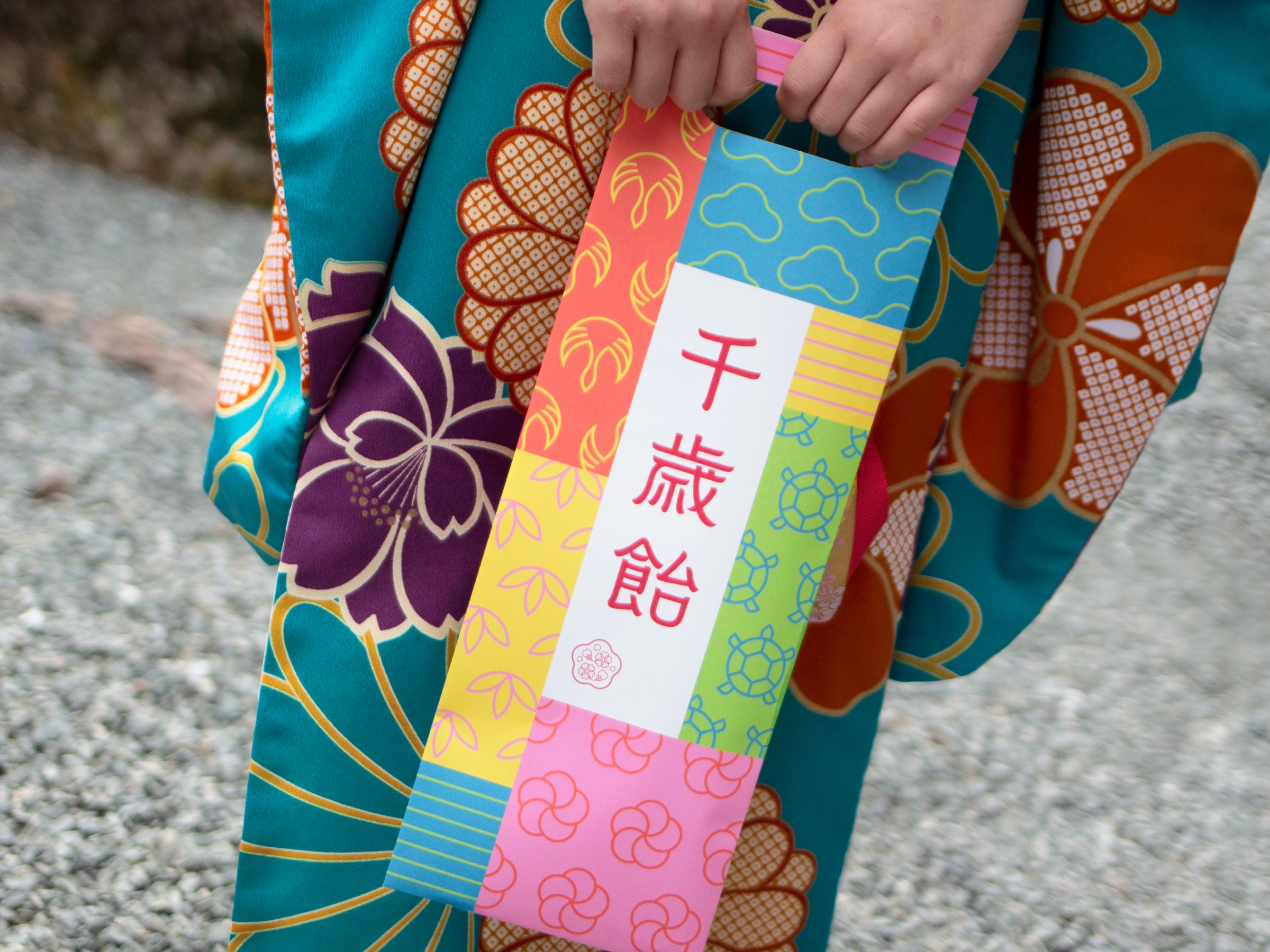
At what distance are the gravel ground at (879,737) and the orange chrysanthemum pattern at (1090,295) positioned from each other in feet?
1.90

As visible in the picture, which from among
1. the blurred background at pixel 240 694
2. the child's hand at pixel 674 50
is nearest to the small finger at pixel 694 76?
the child's hand at pixel 674 50

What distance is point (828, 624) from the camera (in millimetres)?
415

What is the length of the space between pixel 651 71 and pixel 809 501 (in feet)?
0.46

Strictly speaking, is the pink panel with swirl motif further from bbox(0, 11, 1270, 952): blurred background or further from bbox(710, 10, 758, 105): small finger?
bbox(0, 11, 1270, 952): blurred background

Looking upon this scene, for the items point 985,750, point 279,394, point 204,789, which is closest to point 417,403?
point 279,394

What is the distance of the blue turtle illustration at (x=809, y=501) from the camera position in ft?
0.99

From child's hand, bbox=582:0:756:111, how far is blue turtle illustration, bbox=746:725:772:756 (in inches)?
7.8

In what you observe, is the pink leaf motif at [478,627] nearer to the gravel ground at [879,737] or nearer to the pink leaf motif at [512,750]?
the pink leaf motif at [512,750]

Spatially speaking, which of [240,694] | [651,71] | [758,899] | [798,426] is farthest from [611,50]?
[240,694]

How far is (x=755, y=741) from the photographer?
0.31m

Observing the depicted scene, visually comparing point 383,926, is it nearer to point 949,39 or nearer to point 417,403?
point 417,403

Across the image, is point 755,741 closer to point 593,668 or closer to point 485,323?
point 593,668

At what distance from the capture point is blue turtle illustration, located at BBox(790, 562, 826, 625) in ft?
1.01

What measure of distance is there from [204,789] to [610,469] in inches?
26.9
